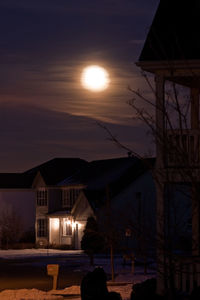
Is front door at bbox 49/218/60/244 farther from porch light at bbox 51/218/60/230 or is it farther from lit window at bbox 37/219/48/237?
lit window at bbox 37/219/48/237

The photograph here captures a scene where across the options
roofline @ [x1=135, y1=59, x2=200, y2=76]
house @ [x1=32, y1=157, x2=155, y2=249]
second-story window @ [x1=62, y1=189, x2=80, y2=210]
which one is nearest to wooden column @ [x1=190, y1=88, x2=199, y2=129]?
roofline @ [x1=135, y1=59, x2=200, y2=76]

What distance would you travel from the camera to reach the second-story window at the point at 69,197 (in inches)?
2803

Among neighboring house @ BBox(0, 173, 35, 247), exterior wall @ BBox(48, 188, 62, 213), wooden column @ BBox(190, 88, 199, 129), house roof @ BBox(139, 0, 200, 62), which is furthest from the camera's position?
neighboring house @ BBox(0, 173, 35, 247)

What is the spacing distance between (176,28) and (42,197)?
57112mm

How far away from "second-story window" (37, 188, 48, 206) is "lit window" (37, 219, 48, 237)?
5.38ft

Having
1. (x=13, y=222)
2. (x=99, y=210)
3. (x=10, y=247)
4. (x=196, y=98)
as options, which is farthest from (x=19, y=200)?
(x=196, y=98)

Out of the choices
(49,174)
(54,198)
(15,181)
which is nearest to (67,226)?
(54,198)

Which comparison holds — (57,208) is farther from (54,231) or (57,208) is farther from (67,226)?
(67,226)

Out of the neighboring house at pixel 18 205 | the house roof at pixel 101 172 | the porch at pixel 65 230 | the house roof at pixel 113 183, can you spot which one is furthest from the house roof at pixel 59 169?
the house roof at pixel 113 183

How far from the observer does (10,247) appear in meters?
70.9

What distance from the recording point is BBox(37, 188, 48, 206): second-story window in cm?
7444

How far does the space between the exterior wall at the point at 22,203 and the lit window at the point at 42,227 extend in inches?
201

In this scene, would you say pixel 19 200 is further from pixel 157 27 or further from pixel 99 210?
pixel 157 27

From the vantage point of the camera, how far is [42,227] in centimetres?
7400
